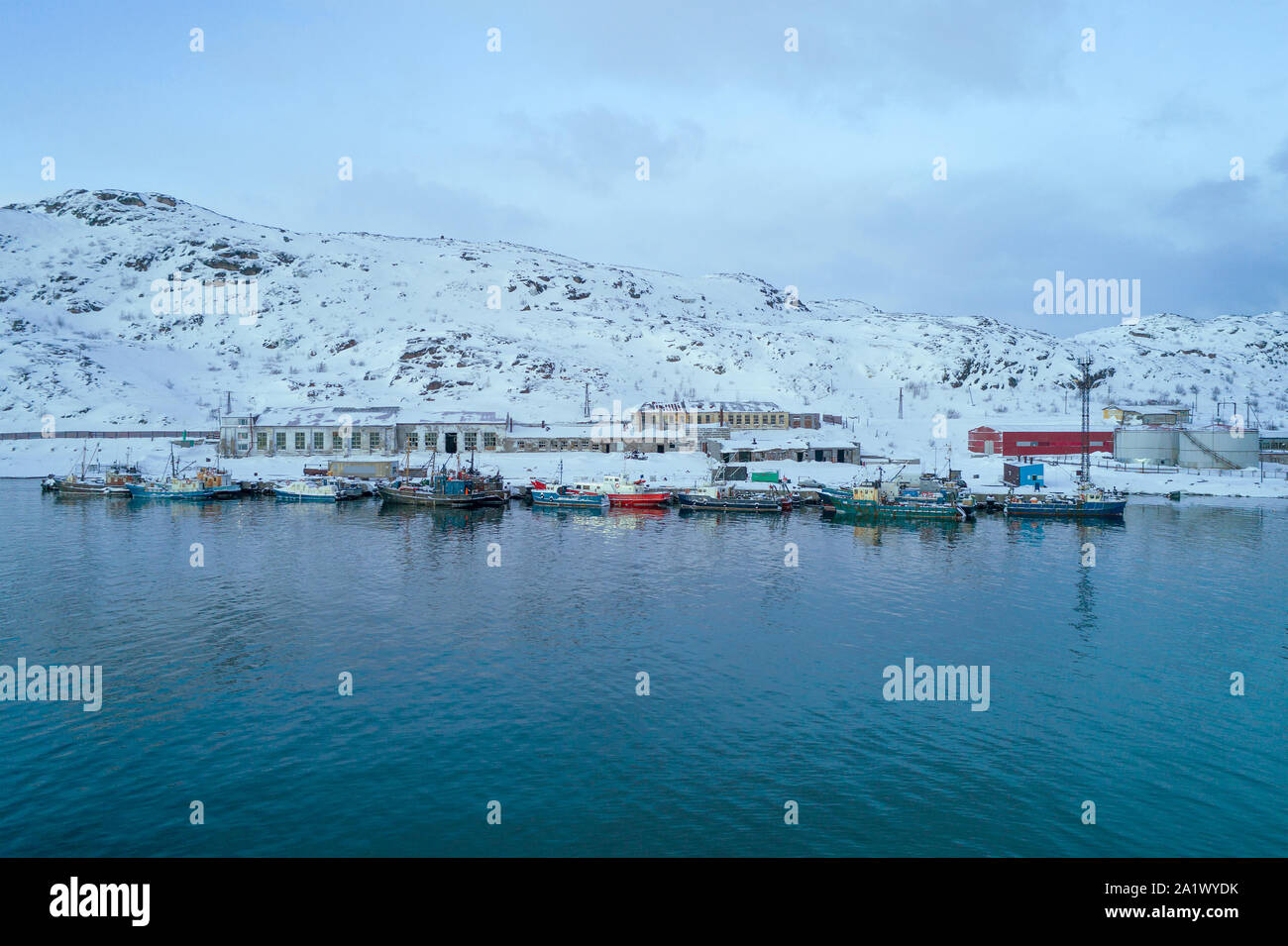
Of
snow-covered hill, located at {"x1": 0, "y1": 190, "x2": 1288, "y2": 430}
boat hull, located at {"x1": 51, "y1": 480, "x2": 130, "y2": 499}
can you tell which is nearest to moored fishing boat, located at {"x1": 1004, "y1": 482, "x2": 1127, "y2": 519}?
snow-covered hill, located at {"x1": 0, "y1": 190, "x2": 1288, "y2": 430}

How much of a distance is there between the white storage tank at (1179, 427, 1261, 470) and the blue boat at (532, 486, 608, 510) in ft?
233

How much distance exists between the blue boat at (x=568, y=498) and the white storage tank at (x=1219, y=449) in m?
71.1

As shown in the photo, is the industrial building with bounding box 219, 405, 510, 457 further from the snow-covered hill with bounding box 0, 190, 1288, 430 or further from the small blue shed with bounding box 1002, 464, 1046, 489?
the small blue shed with bounding box 1002, 464, 1046, 489

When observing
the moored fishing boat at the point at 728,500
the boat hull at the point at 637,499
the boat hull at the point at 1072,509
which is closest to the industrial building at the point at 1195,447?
the boat hull at the point at 1072,509

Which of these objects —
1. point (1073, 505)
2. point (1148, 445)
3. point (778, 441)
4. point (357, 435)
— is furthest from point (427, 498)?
point (1148, 445)

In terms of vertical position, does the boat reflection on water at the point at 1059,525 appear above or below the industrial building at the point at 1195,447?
below

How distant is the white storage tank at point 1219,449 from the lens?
314 ft

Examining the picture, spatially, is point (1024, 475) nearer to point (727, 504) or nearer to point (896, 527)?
point (896, 527)

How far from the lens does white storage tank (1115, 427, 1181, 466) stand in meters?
98.3

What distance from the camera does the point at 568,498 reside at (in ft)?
252

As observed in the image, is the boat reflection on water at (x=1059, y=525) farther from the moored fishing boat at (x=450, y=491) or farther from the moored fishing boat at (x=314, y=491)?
the moored fishing boat at (x=314, y=491)

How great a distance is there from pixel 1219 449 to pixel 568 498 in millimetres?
77312
